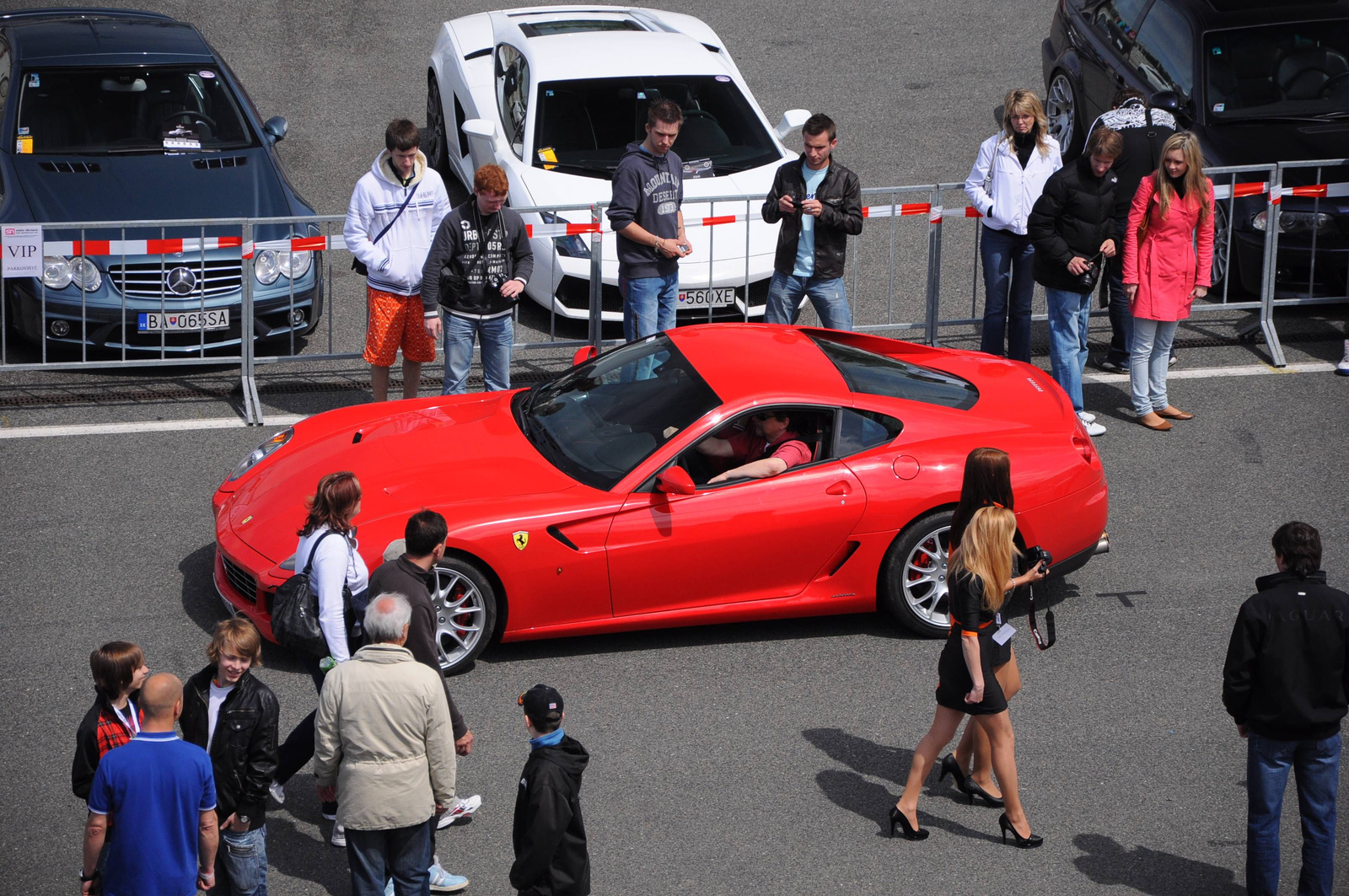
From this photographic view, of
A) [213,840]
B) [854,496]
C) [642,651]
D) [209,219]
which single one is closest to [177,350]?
[209,219]

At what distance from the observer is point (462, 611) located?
679 centimetres

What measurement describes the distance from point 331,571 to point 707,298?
535cm

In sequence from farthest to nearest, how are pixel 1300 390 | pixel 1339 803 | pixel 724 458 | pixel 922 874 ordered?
pixel 1300 390 → pixel 724 458 → pixel 1339 803 → pixel 922 874

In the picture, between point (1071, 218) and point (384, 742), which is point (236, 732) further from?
point (1071, 218)

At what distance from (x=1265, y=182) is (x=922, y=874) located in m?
7.15

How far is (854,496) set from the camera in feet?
23.3

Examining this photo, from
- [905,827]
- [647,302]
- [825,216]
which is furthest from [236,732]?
[825,216]

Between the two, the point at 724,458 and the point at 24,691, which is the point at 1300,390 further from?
the point at 24,691

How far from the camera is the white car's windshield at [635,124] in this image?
445 inches

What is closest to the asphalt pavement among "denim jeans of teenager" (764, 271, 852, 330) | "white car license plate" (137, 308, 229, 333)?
"white car license plate" (137, 308, 229, 333)

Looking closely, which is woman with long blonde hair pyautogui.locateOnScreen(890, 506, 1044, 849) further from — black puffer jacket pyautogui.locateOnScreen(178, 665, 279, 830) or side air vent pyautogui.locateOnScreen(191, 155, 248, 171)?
side air vent pyautogui.locateOnScreen(191, 155, 248, 171)

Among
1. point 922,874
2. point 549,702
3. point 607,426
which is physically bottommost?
point 922,874

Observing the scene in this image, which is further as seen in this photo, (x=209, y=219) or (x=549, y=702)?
(x=209, y=219)

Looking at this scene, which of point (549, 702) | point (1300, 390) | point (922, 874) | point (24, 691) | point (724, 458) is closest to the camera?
point (549, 702)
